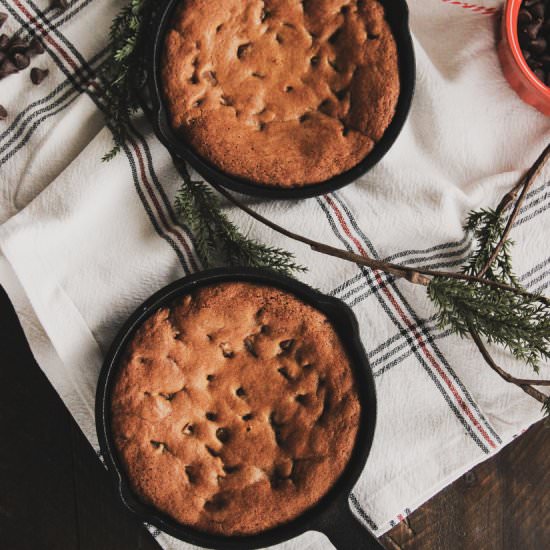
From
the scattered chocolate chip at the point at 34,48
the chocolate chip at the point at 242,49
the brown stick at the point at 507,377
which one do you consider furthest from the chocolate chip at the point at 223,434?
the scattered chocolate chip at the point at 34,48

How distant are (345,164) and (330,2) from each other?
300 millimetres

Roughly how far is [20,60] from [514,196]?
0.96 m

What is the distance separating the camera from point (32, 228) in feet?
4.34

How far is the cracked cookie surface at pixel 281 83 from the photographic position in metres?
1.29

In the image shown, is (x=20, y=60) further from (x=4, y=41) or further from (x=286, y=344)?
(x=286, y=344)

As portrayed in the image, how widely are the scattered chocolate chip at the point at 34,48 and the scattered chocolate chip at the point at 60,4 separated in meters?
0.07

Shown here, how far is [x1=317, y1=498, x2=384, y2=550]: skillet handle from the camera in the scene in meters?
1.21

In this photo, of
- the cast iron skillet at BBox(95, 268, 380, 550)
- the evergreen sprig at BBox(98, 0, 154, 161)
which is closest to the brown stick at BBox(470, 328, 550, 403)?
the cast iron skillet at BBox(95, 268, 380, 550)

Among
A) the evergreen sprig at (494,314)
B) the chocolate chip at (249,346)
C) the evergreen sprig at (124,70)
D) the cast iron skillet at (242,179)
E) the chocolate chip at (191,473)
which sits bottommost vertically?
the evergreen sprig at (494,314)

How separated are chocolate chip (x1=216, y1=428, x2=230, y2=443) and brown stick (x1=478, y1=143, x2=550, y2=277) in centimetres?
53

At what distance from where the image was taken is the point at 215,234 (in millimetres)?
1345

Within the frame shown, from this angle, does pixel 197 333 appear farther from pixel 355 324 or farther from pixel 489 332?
pixel 489 332

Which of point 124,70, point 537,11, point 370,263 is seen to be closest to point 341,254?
point 370,263

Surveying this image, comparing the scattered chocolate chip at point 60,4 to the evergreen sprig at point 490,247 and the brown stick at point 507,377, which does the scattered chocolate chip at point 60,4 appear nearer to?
the evergreen sprig at point 490,247
